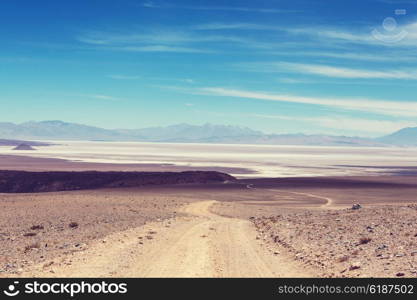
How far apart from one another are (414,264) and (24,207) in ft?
114

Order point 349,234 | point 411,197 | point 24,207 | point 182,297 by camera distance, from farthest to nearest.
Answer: point 411,197 < point 24,207 < point 349,234 < point 182,297

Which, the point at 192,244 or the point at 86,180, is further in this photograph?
the point at 86,180

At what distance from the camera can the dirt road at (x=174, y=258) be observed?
49.8ft

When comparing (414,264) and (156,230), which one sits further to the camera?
(156,230)

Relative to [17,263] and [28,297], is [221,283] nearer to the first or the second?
[28,297]

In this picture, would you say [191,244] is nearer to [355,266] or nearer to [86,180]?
[355,266]

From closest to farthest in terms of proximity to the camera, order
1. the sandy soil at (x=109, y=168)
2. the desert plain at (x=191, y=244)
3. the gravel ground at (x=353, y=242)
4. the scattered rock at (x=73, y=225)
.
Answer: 1. the desert plain at (x=191, y=244)
2. the gravel ground at (x=353, y=242)
3. the scattered rock at (x=73, y=225)
4. the sandy soil at (x=109, y=168)

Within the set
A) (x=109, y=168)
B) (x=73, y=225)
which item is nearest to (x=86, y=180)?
(x=109, y=168)

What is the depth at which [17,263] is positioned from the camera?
18078 millimetres

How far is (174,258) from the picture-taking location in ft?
58.1

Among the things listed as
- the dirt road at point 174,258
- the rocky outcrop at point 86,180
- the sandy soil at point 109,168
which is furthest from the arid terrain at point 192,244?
the sandy soil at point 109,168

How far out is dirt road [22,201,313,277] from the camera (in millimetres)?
15180

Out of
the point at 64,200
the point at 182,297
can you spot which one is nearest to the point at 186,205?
the point at 64,200

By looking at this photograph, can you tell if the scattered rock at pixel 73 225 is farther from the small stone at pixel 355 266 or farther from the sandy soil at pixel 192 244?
the small stone at pixel 355 266
